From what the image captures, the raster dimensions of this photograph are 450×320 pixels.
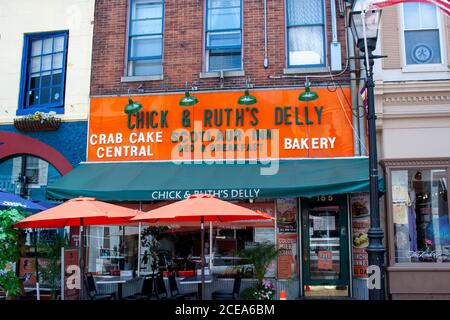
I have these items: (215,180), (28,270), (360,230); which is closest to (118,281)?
(28,270)

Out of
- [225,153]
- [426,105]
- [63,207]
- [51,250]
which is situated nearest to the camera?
[63,207]

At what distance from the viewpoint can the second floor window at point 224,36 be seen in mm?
12008

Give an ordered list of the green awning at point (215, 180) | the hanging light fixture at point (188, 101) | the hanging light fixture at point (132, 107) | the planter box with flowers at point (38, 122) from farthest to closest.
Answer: the planter box with flowers at point (38, 122), the hanging light fixture at point (132, 107), the hanging light fixture at point (188, 101), the green awning at point (215, 180)

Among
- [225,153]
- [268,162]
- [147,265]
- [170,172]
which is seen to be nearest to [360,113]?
[268,162]

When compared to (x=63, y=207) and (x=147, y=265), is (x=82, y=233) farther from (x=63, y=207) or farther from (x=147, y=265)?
(x=63, y=207)

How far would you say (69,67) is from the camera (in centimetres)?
1251

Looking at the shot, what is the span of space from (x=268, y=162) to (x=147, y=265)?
143 inches

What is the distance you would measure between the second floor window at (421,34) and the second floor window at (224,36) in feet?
12.5

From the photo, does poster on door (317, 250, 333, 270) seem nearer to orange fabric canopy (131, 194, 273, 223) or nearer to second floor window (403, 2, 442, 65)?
orange fabric canopy (131, 194, 273, 223)

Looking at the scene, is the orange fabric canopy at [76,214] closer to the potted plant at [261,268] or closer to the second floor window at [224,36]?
the potted plant at [261,268]

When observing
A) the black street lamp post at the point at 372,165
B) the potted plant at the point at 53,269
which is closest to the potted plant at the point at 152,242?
the potted plant at the point at 53,269

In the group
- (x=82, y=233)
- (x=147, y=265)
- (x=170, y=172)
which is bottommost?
(x=147, y=265)

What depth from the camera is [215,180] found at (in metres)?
10.6

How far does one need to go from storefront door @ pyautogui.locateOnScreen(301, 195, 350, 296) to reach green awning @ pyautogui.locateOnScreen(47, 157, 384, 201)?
0.90 metres
